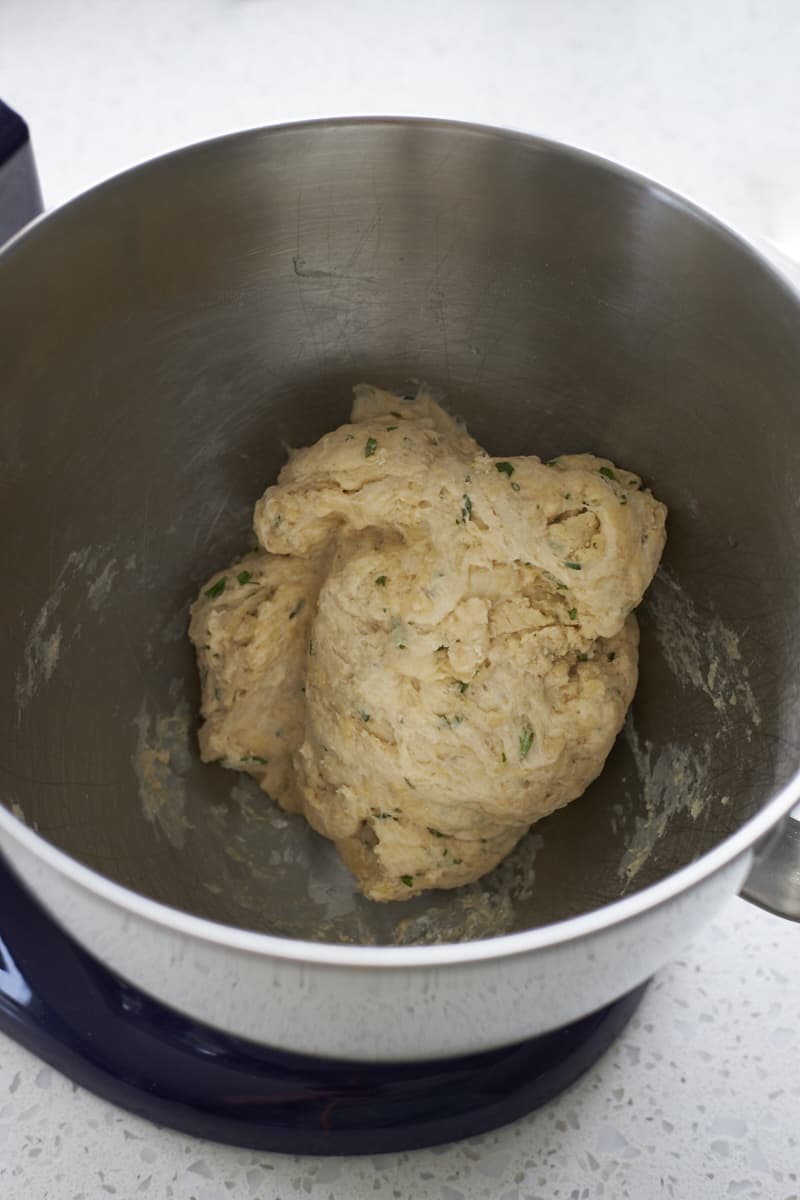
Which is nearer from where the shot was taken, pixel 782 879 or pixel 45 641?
pixel 782 879

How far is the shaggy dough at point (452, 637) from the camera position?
114 centimetres

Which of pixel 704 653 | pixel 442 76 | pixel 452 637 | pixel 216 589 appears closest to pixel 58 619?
pixel 216 589

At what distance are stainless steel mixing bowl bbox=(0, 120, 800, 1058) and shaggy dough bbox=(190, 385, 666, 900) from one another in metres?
0.06

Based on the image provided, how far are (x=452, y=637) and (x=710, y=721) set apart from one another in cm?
26

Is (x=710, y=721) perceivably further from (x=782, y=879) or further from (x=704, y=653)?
(x=782, y=879)

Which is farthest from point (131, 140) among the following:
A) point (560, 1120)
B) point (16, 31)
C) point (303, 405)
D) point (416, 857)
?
point (560, 1120)

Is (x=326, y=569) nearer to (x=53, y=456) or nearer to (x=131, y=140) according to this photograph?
(x=53, y=456)

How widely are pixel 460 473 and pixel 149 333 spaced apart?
33cm

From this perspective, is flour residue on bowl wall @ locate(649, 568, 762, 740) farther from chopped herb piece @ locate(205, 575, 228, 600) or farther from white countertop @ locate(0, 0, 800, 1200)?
white countertop @ locate(0, 0, 800, 1200)

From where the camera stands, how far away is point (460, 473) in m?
1.18

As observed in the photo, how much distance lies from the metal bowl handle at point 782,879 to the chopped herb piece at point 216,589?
648 millimetres

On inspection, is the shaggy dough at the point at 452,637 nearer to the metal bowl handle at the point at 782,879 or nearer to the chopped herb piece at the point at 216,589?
the chopped herb piece at the point at 216,589

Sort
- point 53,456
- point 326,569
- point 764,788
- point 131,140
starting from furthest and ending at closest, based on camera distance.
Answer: point 131,140
point 326,569
point 53,456
point 764,788

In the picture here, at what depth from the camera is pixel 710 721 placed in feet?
3.67
